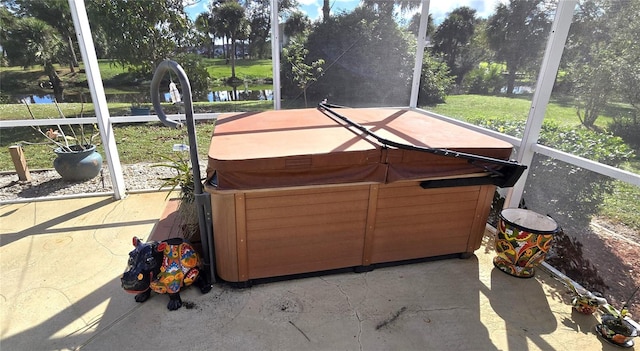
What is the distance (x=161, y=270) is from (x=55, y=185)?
2849mm

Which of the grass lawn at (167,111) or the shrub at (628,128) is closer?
the shrub at (628,128)

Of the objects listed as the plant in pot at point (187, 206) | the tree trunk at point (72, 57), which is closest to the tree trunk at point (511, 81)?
the plant in pot at point (187, 206)

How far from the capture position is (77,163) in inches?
149

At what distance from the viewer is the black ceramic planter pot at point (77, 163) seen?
3773mm

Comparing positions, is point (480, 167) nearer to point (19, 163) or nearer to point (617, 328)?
point (617, 328)

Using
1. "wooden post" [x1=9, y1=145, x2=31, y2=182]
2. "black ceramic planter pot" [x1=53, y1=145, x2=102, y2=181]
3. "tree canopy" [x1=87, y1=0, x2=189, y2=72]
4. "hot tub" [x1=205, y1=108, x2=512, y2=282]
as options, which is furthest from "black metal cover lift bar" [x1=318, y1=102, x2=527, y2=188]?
"wooden post" [x1=9, y1=145, x2=31, y2=182]

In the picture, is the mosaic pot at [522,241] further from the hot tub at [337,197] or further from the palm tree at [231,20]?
the palm tree at [231,20]

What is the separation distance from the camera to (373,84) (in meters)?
4.14

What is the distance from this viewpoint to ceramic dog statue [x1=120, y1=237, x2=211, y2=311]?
2025mm

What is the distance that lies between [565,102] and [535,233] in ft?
3.44

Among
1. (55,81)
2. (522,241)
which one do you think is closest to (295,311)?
(522,241)

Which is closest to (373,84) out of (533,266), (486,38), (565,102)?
(486,38)

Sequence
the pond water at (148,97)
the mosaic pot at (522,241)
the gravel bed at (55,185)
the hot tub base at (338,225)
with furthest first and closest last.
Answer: the gravel bed at (55,185) → the pond water at (148,97) → the mosaic pot at (522,241) → the hot tub base at (338,225)

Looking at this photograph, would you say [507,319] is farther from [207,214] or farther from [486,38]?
[486,38]
